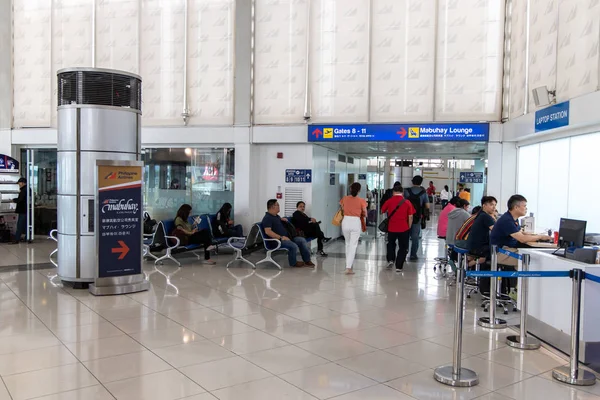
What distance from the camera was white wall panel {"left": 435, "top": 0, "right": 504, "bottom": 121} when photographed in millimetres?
10305

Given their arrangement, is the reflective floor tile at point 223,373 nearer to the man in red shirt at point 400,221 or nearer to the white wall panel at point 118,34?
the man in red shirt at point 400,221

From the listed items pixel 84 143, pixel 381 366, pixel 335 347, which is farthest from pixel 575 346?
pixel 84 143

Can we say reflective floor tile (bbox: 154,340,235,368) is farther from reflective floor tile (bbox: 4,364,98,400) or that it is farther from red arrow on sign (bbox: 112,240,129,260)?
red arrow on sign (bbox: 112,240,129,260)

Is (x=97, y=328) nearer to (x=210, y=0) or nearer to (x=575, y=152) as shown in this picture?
(x=575, y=152)

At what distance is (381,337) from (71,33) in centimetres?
1095

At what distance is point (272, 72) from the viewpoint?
11.4 m

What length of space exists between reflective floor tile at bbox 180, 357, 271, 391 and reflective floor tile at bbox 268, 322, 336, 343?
2.66 feet

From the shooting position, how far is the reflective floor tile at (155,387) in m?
3.81

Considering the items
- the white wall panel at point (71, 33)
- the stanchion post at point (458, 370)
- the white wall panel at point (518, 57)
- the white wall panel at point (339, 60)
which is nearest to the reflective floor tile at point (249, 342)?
the stanchion post at point (458, 370)

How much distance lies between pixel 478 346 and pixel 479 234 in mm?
2249

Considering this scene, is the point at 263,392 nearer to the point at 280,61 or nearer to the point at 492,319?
the point at 492,319

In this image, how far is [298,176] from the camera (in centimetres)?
1129

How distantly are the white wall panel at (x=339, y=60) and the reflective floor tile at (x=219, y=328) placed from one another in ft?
20.6

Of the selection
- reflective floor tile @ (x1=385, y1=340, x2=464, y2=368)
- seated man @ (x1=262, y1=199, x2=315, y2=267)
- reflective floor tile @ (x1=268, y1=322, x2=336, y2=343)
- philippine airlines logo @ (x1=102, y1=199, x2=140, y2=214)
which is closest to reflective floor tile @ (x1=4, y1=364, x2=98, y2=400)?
reflective floor tile @ (x1=268, y1=322, x2=336, y2=343)
